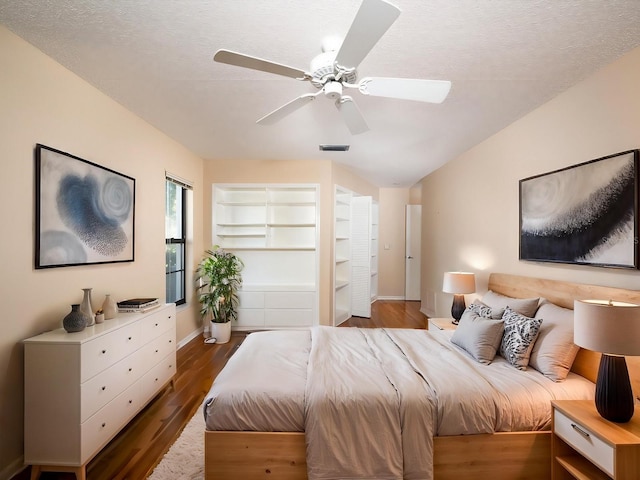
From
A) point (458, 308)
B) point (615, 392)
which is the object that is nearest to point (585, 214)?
point (615, 392)

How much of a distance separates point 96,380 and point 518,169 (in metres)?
3.81

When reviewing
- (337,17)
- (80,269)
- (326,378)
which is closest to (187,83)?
(337,17)

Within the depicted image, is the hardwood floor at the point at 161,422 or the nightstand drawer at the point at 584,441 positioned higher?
the nightstand drawer at the point at 584,441

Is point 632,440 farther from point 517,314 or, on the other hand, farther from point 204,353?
point 204,353

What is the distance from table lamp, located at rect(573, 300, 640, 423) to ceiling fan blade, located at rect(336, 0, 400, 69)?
1642 mm

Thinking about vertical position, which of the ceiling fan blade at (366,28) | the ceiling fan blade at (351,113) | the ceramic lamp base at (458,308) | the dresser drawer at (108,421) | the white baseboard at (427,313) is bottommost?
the white baseboard at (427,313)

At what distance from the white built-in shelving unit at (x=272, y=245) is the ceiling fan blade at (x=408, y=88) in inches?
114

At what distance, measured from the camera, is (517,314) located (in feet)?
7.49

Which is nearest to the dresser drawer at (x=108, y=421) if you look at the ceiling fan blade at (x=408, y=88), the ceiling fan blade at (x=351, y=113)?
the ceiling fan blade at (x=351, y=113)

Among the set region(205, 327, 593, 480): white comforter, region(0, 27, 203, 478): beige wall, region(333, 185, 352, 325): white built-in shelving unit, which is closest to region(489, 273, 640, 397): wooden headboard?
region(205, 327, 593, 480): white comforter

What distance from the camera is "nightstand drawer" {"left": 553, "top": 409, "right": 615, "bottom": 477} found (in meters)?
1.36

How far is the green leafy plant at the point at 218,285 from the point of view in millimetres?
4172

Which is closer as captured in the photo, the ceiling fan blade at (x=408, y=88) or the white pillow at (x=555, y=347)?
the ceiling fan blade at (x=408, y=88)

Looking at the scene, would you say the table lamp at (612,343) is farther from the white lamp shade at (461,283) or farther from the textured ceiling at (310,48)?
the white lamp shade at (461,283)
